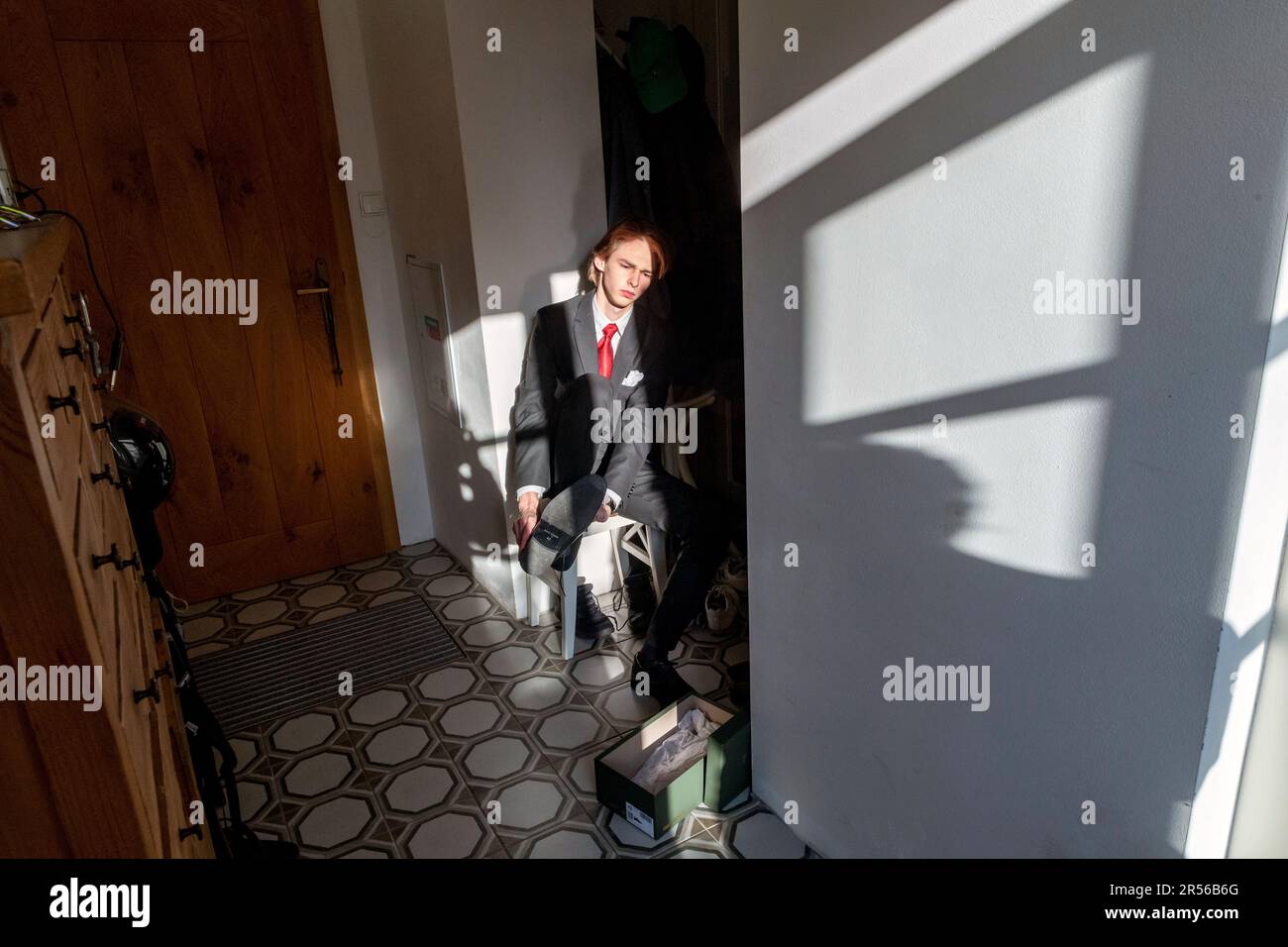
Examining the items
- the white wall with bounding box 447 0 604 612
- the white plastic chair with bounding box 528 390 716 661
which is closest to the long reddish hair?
the white wall with bounding box 447 0 604 612

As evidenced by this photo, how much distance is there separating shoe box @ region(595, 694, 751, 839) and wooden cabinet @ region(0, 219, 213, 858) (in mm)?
1103

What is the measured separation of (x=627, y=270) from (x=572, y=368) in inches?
12.7

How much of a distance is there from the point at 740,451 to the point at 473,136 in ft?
4.30

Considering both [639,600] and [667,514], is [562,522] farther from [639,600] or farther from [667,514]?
[639,600]

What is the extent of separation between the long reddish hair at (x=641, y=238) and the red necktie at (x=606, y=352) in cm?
19

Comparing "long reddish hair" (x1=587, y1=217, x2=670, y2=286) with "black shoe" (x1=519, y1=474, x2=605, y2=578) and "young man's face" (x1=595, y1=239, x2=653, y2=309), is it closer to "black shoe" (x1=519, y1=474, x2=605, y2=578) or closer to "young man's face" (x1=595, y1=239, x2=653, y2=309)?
"young man's face" (x1=595, y1=239, x2=653, y2=309)

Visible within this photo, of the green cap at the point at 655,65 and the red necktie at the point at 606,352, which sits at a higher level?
the green cap at the point at 655,65

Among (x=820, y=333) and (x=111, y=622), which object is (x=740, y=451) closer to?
(x=820, y=333)

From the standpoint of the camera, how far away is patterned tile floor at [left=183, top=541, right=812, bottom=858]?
2.02 m

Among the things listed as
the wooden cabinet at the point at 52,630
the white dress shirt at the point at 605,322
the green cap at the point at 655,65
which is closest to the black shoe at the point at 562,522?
the white dress shirt at the point at 605,322

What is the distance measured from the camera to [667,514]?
8.27 feet

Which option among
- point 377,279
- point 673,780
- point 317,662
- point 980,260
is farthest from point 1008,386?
point 377,279

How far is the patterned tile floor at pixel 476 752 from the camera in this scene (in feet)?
6.61

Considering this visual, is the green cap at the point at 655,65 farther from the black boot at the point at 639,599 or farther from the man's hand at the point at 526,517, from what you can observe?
the black boot at the point at 639,599
